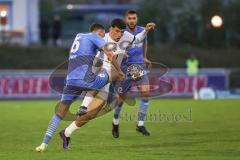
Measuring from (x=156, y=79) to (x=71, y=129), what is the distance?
1984 centimetres

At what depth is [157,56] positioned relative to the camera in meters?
47.1

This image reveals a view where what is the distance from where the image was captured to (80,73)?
1448 cm

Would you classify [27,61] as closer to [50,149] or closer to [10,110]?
[10,110]

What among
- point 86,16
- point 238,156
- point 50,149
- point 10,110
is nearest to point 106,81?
point 50,149

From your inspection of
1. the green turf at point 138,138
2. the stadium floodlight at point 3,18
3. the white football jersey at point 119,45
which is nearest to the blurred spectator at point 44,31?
the stadium floodlight at point 3,18

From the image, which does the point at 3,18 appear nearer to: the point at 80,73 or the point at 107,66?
the point at 107,66

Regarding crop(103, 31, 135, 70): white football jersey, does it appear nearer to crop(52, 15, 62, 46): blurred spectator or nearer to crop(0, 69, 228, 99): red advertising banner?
crop(0, 69, 228, 99): red advertising banner

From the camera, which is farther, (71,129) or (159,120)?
(159,120)

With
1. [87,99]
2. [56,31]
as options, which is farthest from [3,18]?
[87,99]

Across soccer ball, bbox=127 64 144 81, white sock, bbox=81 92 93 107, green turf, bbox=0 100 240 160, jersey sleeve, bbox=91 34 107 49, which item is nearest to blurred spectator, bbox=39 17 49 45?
green turf, bbox=0 100 240 160

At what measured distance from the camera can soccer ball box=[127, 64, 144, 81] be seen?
18.1 m

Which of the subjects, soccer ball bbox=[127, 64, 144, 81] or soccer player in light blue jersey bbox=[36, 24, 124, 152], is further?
soccer ball bbox=[127, 64, 144, 81]

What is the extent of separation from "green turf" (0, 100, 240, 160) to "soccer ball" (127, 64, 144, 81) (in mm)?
1187

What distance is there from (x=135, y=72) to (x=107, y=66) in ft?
4.15
